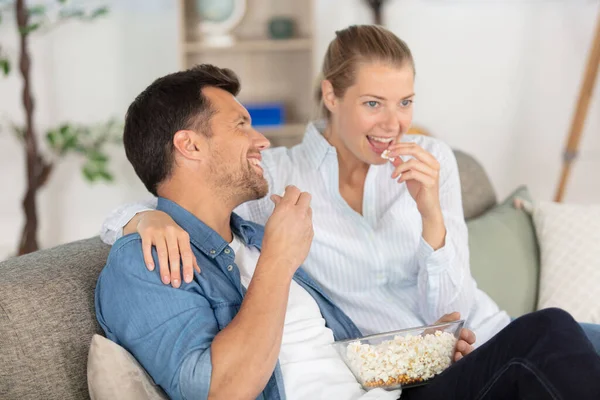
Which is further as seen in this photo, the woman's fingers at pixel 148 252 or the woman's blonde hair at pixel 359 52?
the woman's blonde hair at pixel 359 52

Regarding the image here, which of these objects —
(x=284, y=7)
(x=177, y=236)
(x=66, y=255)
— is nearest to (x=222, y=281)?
(x=177, y=236)

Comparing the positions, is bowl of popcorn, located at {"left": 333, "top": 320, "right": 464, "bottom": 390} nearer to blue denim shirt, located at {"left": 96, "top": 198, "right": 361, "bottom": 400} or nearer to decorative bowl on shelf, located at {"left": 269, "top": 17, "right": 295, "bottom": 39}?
blue denim shirt, located at {"left": 96, "top": 198, "right": 361, "bottom": 400}

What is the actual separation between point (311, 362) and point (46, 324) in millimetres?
494

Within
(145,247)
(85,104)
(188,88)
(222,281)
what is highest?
(188,88)

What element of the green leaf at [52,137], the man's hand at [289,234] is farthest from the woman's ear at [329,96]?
the green leaf at [52,137]

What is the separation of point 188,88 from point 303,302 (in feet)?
1.63

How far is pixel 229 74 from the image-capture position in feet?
5.55

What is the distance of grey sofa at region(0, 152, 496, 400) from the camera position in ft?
4.30

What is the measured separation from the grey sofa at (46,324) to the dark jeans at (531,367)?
66 centimetres

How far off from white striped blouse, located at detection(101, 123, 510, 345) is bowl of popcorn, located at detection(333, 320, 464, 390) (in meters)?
0.33

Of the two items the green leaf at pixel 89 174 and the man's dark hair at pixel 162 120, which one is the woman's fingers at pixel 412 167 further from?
the green leaf at pixel 89 174

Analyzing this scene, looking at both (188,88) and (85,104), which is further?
(85,104)

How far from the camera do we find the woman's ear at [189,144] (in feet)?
5.02

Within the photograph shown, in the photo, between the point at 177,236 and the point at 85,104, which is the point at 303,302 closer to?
the point at 177,236
